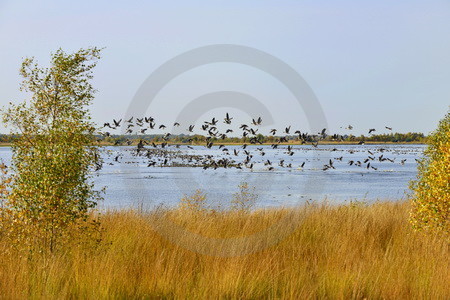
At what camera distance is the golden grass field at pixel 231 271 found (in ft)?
23.1

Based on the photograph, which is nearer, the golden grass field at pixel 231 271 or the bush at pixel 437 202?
the golden grass field at pixel 231 271

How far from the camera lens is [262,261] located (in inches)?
332

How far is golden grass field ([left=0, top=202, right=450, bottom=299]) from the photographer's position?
7051mm

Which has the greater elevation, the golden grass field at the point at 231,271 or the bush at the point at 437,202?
the bush at the point at 437,202

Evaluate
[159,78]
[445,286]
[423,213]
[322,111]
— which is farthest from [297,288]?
[159,78]

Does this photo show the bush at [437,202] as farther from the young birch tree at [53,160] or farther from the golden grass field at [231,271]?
the young birch tree at [53,160]

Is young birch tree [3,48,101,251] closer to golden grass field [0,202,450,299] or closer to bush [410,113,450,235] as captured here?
golden grass field [0,202,450,299]

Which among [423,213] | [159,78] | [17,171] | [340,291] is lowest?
[340,291]

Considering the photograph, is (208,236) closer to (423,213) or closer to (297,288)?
(297,288)

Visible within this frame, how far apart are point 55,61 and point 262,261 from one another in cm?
554

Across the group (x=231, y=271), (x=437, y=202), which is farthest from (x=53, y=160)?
(x=437, y=202)

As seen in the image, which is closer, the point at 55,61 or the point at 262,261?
the point at 262,261

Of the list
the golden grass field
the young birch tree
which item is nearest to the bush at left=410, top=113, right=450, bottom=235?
the golden grass field

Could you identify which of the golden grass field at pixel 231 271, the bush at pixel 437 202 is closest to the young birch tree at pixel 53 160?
the golden grass field at pixel 231 271
